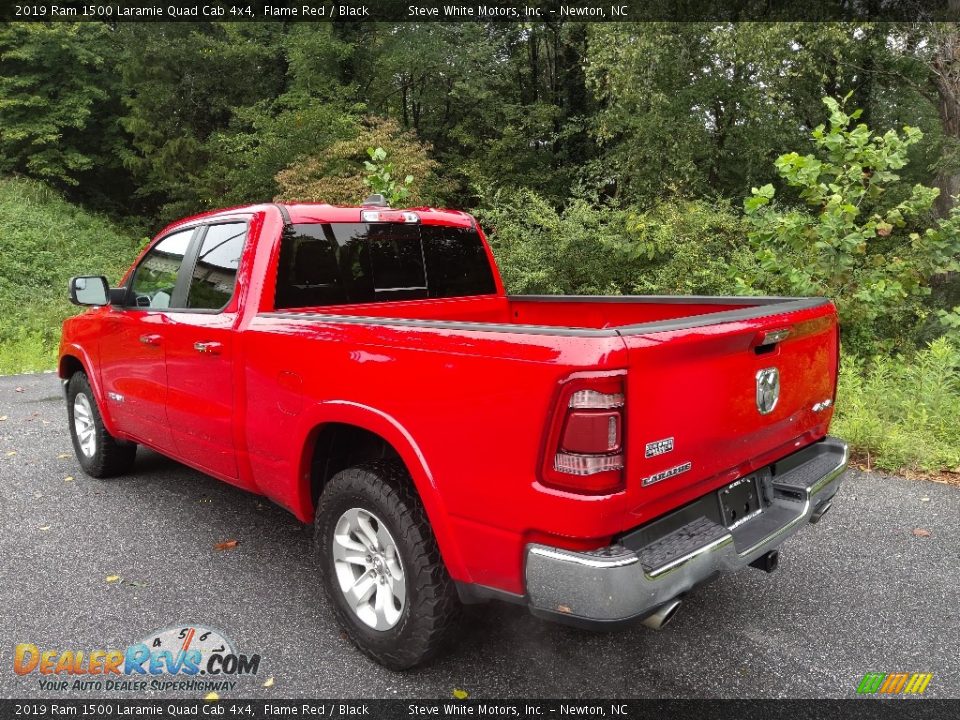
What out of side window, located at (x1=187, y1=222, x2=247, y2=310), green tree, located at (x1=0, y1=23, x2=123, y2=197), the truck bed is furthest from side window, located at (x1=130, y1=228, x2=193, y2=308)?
green tree, located at (x1=0, y1=23, x2=123, y2=197)

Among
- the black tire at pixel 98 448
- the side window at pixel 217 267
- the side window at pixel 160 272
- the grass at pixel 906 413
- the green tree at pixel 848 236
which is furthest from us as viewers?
the green tree at pixel 848 236

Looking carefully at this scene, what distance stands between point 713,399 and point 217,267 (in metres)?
2.63

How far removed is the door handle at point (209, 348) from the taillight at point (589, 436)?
202 cm

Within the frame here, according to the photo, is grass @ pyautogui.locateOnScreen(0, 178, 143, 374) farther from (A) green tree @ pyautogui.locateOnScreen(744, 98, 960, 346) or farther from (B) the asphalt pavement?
(A) green tree @ pyautogui.locateOnScreen(744, 98, 960, 346)

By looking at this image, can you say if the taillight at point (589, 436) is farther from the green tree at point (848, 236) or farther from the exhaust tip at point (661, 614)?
the green tree at point (848, 236)

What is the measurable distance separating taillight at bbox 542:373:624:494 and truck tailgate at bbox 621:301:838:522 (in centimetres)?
5

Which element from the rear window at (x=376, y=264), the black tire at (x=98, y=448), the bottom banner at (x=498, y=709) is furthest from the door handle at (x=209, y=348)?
the black tire at (x=98, y=448)

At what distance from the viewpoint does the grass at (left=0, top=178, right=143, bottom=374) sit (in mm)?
12867

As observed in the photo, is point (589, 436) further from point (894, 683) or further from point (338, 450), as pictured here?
point (894, 683)

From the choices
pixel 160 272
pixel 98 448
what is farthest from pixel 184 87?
pixel 160 272

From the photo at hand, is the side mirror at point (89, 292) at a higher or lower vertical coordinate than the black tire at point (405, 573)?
higher

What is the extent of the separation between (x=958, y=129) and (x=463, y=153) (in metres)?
13.6

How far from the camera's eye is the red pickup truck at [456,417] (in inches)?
84.4

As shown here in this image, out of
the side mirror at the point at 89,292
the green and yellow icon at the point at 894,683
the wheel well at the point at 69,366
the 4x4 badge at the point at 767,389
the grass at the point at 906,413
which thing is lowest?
the grass at the point at 906,413
